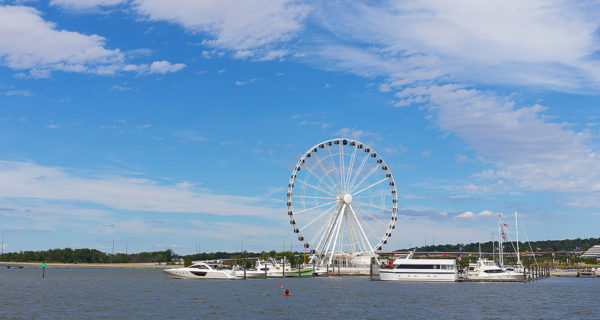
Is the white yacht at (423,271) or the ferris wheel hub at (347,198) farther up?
the ferris wheel hub at (347,198)

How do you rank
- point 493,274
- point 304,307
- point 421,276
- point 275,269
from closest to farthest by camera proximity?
point 304,307, point 421,276, point 493,274, point 275,269

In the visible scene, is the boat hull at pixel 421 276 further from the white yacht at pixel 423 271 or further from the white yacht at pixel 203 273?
the white yacht at pixel 203 273

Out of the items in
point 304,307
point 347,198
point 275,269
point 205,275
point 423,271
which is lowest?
point 205,275

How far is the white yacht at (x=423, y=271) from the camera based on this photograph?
13450 centimetres

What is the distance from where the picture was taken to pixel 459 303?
8406cm

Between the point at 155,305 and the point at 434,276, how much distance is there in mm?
76134

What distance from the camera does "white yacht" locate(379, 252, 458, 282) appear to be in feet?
441

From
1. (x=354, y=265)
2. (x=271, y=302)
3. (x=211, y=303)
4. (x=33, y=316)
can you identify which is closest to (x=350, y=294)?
(x=271, y=302)

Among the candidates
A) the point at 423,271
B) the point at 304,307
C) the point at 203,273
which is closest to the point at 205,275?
the point at 203,273

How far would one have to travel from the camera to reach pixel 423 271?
13450 cm

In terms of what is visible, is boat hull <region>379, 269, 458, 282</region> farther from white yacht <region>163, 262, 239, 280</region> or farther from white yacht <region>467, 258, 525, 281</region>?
white yacht <region>163, 262, 239, 280</region>

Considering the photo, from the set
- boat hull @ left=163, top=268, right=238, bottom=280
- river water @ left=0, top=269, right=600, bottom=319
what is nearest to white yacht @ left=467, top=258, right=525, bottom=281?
river water @ left=0, top=269, right=600, bottom=319

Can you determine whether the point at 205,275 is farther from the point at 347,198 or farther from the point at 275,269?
the point at 347,198

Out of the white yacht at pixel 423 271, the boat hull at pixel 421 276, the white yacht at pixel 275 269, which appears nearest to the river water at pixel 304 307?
the boat hull at pixel 421 276
